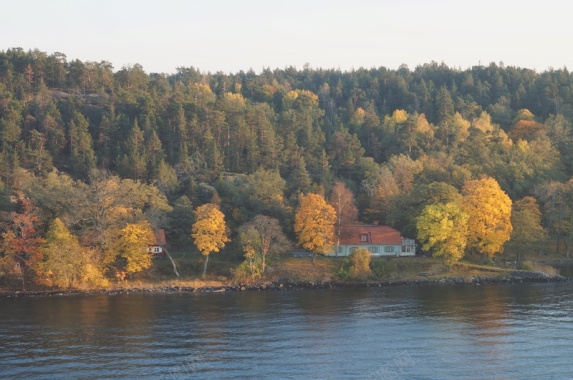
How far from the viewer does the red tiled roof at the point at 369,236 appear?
279 feet

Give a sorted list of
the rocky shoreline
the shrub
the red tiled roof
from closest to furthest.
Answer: the rocky shoreline < the shrub < the red tiled roof

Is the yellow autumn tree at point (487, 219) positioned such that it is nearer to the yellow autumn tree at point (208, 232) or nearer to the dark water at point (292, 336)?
the dark water at point (292, 336)

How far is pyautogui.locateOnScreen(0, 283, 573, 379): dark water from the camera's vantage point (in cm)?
3981

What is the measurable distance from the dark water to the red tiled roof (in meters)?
16.7

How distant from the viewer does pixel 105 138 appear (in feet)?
374

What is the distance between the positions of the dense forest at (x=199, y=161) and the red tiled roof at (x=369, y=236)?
11.6 feet

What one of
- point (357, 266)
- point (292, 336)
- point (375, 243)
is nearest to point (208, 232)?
point (357, 266)

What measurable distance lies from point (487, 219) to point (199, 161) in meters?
48.5

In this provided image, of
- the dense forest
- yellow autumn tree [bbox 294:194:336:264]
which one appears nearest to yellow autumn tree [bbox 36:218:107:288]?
the dense forest

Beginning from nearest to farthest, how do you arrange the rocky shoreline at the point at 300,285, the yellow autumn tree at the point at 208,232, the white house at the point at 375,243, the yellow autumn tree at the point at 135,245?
1. the rocky shoreline at the point at 300,285
2. the yellow autumn tree at the point at 135,245
3. the yellow autumn tree at the point at 208,232
4. the white house at the point at 375,243

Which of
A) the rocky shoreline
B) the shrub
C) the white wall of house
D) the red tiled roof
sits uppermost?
the red tiled roof

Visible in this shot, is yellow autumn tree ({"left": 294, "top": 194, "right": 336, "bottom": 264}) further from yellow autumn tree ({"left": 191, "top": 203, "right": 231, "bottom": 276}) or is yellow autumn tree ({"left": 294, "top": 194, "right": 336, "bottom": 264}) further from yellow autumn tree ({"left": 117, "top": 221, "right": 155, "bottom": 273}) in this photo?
yellow autumn tree ({"left": 117, "top": 221, "right": 155, "bottom": 273})

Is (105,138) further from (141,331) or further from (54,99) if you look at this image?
(141,331)

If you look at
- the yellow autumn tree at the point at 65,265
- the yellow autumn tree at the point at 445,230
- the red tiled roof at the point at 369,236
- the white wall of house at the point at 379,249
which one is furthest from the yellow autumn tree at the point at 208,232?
the yellow autumn tree at the point at 445,230
